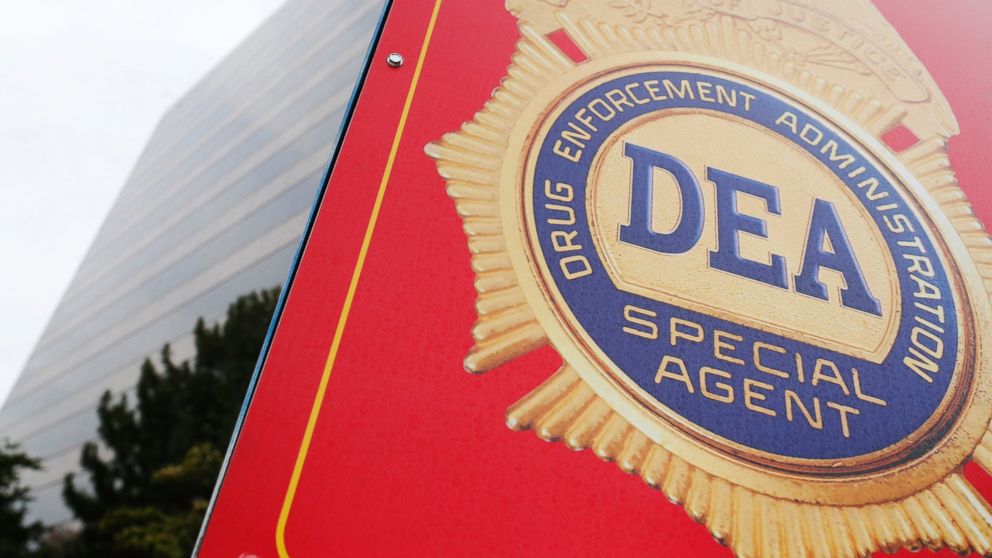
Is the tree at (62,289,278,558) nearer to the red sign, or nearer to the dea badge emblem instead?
the red sign

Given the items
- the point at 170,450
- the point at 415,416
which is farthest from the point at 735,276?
the point at 170,450

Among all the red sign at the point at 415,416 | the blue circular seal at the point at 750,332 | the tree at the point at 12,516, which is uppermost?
the blue circular seal at the point at 750,332

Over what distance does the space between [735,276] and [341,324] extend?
3.91 ft

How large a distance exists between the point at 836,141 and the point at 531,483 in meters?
1.81

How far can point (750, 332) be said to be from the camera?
2.16 meters

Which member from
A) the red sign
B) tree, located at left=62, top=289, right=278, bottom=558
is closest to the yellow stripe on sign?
the red sign

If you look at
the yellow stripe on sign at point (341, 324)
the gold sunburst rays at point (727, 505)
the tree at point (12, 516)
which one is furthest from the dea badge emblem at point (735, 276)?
the tree at point (12, 516)

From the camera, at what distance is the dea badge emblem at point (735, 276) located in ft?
6.23

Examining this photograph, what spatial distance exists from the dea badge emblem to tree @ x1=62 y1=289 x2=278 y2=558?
19.3 feet

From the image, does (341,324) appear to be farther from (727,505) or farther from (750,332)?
(750,332)

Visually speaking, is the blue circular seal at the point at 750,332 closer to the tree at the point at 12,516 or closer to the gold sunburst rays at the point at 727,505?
the gold sunburst rays at the point at 727,505

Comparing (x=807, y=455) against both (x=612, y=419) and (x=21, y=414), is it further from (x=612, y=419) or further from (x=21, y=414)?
(x=21, y=414)

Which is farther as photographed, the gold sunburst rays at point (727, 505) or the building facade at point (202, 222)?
the building facade at point (202, 222)

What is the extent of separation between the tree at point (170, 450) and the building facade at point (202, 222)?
1363 mm
